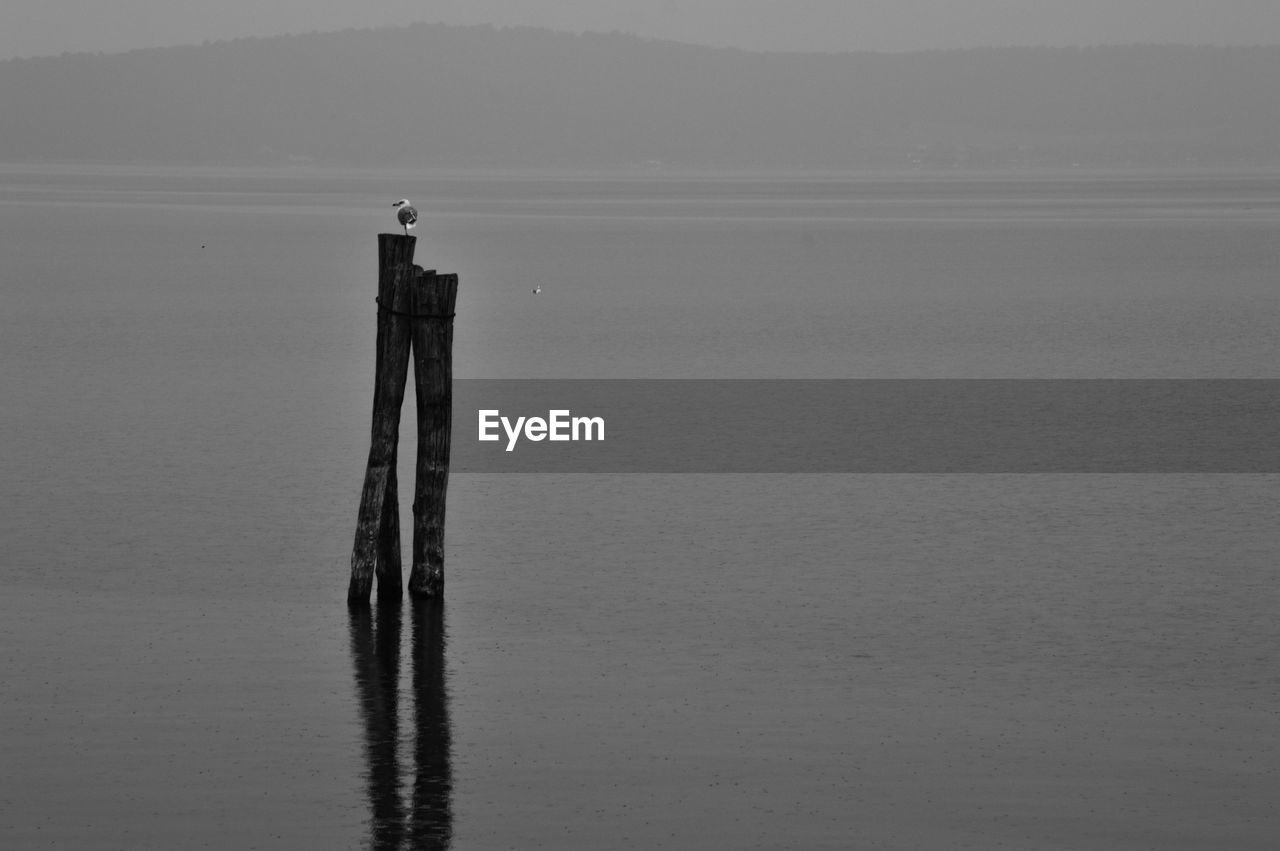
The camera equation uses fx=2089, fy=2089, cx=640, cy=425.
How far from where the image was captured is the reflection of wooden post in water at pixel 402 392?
17.8m

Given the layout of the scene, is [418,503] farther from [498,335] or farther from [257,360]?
[498,335]

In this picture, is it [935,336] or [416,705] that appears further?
[935,336]

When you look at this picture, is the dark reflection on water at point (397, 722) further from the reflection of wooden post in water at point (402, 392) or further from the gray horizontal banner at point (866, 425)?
the gray horizontal banner at point (866, 425)

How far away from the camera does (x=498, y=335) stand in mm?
53469

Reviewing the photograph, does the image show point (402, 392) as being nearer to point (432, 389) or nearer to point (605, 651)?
point (432, 389)

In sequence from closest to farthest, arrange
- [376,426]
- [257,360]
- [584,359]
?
[376,426] → [257,360] → [584,359]

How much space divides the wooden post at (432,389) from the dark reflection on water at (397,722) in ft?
3.19

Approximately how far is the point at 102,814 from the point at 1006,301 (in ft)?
191

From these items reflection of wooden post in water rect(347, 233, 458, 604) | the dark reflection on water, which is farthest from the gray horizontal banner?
the dark reflection on water

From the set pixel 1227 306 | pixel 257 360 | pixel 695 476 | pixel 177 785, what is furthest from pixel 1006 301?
pixel 177 785

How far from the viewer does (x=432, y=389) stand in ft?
58.8

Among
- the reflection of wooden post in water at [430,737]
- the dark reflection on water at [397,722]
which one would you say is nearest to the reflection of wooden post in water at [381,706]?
the dark reflection on water at [397,722]

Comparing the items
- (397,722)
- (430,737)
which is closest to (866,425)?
(397,722)

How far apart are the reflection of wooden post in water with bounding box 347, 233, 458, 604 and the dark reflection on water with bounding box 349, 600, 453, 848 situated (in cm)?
76
